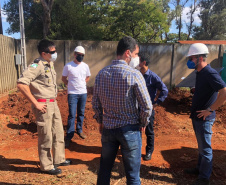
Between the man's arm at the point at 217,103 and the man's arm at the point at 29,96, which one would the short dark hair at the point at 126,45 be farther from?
the man's arm at the point at 29,96

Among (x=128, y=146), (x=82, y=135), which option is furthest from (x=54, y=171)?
(x=128, y=146)

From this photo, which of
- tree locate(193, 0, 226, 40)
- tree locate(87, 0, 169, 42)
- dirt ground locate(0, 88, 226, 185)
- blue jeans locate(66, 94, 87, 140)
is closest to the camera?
dirt ground locate(0, 88, 226, 185)

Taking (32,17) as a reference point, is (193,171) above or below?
below

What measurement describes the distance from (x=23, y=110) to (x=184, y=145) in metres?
4.76

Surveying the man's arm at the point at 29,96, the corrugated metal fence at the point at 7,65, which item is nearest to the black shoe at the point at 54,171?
the man's arm at the point at 29,96

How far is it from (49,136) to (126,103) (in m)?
1.68

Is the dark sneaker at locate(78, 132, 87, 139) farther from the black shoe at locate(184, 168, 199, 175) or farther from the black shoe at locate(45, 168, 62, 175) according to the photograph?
the black shoe at locate(184, 168, 199, 175)

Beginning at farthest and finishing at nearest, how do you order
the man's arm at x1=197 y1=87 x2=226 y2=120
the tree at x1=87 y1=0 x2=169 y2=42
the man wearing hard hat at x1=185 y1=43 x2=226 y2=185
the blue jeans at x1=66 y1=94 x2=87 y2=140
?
the tree at x1=87 y1=0 x2=169 y2=42 < the blue jeans at x1=66 y1=94 x2=87 y2=140 < the man wearing hard hat at x1=185 y1=43 x2=226 y2=185 < the man's arm at x1=197 y1=87 x2=226 y2=120

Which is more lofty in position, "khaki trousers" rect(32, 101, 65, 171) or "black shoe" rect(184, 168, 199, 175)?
"khaki trousers" rect(32, 101, 65, 171)

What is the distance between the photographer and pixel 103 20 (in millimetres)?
13703

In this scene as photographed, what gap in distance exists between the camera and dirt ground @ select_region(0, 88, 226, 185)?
3.13 m

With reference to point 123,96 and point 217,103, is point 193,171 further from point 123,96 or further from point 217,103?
point 123,96

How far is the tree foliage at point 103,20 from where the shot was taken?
12328 millimetres

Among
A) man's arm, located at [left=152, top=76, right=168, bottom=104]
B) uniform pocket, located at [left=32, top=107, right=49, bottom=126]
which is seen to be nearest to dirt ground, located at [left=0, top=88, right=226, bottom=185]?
uniform pocket, located at [left=32, top=107, right=49, bottom=126]
